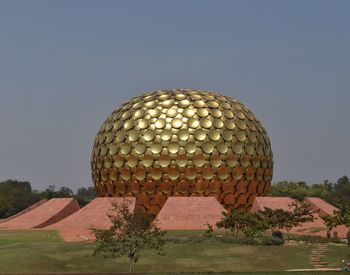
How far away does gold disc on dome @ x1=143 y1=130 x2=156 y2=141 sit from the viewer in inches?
1694

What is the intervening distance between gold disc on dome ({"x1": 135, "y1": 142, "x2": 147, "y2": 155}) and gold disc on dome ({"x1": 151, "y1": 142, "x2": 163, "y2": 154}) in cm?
59

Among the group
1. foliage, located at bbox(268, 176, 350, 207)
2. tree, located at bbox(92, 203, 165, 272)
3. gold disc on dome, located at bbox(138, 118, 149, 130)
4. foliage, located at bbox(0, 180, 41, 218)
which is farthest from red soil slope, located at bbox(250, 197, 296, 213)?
foliage, located at bbox(0, 180, 41, 218)

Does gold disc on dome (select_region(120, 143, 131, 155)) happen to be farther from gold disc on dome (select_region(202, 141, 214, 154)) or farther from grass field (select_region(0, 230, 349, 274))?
grass field (select_region(0, 230, 349, 274))

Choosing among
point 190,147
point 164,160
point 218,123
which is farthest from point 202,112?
point 164,160

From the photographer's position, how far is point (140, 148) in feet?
142

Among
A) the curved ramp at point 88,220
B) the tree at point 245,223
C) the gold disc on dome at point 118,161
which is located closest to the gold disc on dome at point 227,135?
Result: the gold disc on dome at point 118,161

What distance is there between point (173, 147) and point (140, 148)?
2.43m

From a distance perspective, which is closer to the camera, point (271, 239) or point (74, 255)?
point (74, 255)

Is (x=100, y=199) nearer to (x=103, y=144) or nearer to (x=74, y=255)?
(x=103, y=144)

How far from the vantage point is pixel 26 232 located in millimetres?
40688

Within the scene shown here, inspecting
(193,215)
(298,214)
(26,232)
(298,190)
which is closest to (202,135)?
(193,215)

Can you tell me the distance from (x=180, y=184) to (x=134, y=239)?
1926 cm

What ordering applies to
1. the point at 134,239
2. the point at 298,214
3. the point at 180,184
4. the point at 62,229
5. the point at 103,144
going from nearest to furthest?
the point at 134,239, the point at 298,214, the point at 62,229, the point at 180,184, the point at 103,144

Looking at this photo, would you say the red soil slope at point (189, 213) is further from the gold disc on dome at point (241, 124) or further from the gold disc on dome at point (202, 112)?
the gold disc on dome at point (241, 124)
